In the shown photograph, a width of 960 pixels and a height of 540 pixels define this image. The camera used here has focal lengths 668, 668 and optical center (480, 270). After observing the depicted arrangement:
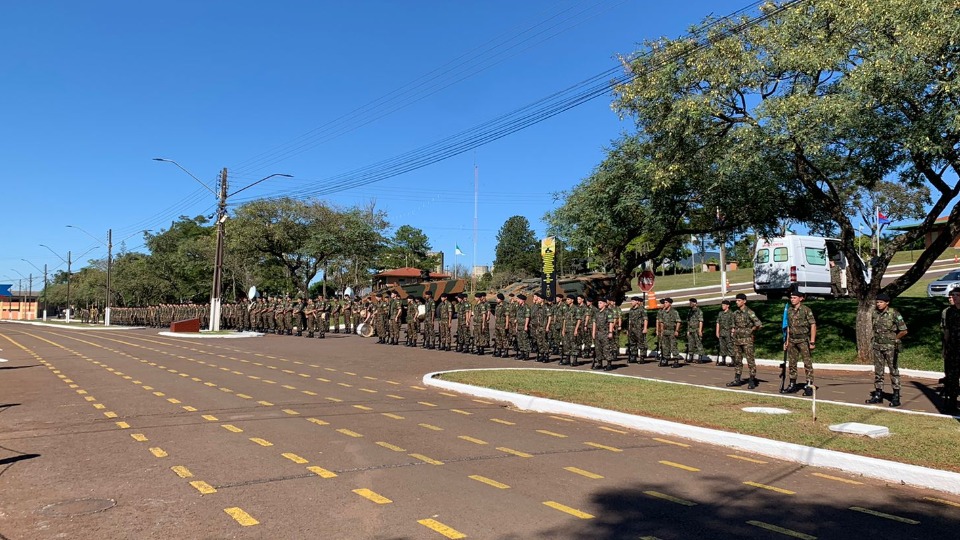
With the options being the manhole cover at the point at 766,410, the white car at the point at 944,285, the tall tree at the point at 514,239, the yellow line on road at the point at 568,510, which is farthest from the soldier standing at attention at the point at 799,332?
the tall tree at the point at 514,239

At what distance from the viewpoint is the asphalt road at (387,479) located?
16.3 feet

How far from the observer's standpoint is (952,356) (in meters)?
10.2

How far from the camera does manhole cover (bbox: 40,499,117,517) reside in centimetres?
514

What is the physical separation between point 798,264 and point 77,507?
27467mm

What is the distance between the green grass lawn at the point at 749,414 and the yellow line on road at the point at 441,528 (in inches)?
189

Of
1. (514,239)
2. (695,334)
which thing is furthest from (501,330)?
(514,239)

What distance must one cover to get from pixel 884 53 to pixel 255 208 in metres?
35.5

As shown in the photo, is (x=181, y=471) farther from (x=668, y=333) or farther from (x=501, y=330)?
(x=501, y=330)

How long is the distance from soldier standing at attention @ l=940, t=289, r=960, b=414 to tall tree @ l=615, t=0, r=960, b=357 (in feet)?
11.6

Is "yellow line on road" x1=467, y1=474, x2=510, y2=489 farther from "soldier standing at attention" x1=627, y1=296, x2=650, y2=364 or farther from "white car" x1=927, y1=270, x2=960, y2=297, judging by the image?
"white car" x1=927, y1=270, x2=960, y2=297

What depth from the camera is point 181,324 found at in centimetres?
3631

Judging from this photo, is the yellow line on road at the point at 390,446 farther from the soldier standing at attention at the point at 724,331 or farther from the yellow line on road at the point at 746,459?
the soldier standing at attention at the point at 724,331

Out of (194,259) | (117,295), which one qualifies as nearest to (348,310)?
(194,259)

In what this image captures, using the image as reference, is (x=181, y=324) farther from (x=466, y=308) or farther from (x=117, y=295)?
(x=117, y=295)
